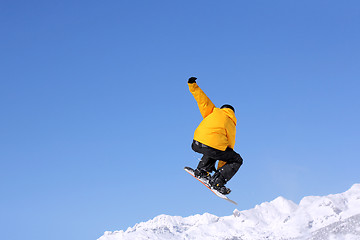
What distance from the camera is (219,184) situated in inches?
526

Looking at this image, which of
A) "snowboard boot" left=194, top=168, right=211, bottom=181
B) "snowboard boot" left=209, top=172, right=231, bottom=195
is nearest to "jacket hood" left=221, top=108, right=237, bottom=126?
"snowboard boot" left=209, top=172, right=231, bottom=195

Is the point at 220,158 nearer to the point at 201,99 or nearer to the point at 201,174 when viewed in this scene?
the point at 201,174

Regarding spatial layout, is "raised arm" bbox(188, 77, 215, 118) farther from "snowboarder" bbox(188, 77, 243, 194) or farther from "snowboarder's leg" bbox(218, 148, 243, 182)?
"snowboarder's leg" bbox(218, 148, 243, 182)

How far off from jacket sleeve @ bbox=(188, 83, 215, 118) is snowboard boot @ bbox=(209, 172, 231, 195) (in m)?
1.94

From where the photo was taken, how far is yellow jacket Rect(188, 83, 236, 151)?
12.7 m

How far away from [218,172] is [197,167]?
69 cm

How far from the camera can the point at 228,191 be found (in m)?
13.3

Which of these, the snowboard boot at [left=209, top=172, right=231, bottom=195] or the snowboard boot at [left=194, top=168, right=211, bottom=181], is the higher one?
the snowboard boot at [left=194, top=168, right=211, bottom=181]

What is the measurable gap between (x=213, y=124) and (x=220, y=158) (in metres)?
1.16

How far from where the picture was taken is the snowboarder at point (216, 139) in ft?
41.9

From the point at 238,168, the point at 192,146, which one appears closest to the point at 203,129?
the point at 192,146

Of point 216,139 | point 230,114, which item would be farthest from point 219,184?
point 230,114

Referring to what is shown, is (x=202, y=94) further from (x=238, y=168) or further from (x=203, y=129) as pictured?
(x=238, y=168)

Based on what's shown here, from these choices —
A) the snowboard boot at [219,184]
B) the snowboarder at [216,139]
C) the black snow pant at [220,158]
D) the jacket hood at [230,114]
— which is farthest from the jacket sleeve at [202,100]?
the snowboard boot at [219,184]
